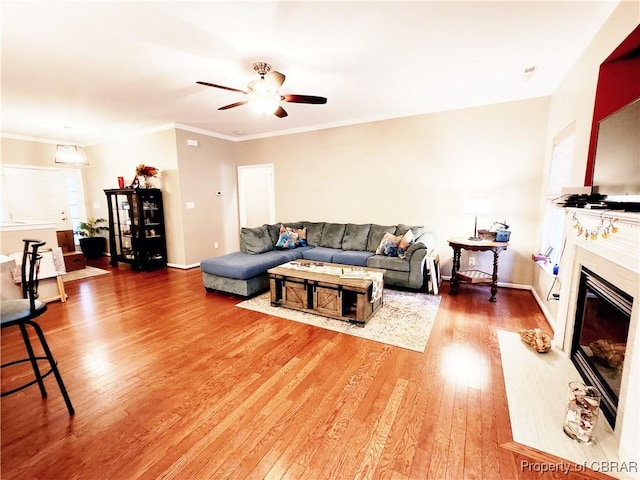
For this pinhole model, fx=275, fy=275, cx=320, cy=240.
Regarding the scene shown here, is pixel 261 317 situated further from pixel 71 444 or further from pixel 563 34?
pixel 563 34

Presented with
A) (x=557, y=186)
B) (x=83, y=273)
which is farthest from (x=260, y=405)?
(x=83, y=273)

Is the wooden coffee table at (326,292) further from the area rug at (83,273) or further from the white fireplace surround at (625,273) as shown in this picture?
the area rug at (83,273)

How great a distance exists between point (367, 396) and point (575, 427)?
116cm

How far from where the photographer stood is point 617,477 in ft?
4.39

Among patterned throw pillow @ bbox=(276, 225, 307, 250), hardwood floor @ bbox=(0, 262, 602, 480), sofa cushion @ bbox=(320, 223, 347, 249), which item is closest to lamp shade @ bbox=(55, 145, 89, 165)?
hardwood floor @ bbox=(0, 262, 602, 480)

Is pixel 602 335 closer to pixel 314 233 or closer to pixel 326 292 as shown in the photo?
pixel 326 292

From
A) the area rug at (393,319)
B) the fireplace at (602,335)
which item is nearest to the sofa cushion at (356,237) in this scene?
the area rug at (393,319)

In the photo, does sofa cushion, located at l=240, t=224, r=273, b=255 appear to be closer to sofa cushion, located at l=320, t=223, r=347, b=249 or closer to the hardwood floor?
sofa cushion, located at l=320, t=223, r=347, b=249

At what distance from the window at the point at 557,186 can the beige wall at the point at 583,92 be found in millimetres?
130

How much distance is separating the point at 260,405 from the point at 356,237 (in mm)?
3291

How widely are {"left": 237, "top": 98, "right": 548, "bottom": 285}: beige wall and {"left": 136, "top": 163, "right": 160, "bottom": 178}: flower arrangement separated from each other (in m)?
2.28

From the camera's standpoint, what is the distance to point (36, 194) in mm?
5891

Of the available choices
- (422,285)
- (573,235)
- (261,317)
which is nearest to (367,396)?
(261,317)

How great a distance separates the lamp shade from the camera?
4.70 m
